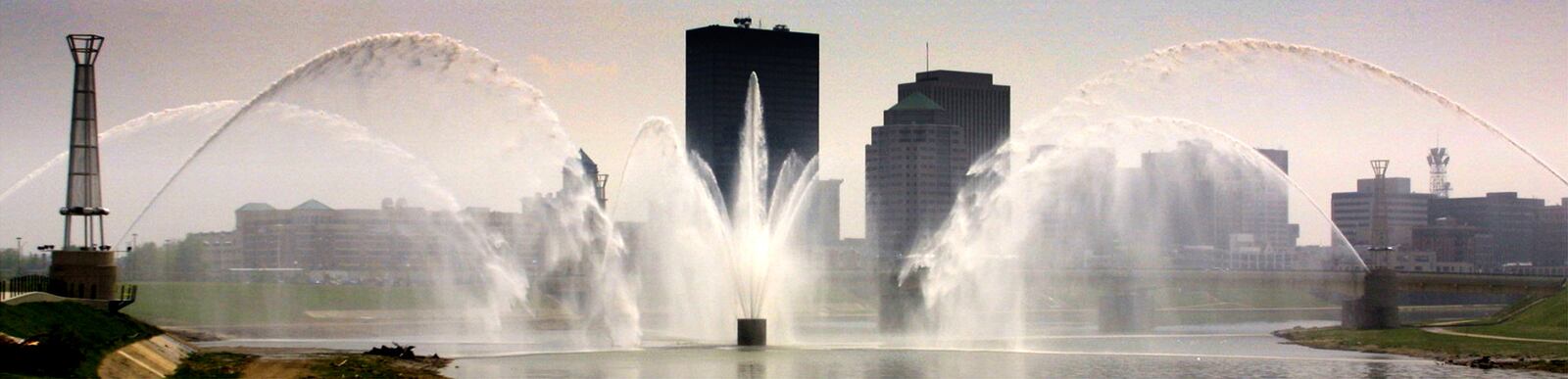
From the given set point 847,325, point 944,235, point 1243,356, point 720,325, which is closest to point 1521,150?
point 1243,356

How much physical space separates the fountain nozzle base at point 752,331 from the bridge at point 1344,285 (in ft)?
211

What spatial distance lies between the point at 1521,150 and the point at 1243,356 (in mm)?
20208

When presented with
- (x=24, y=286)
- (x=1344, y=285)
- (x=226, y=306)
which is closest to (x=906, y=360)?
(x=24, y=286)

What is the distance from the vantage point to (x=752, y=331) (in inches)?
4139

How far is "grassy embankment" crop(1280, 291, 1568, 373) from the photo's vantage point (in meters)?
107

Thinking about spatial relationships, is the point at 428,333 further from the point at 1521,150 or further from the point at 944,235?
the point at 1521,150

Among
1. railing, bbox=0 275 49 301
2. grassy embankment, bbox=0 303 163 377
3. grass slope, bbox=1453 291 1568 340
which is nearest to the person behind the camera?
grassy embankment, bbox=0 303 163 377

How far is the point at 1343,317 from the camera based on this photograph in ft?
530

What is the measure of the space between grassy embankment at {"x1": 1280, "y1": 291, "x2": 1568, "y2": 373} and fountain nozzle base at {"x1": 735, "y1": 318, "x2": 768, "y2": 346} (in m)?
38.6

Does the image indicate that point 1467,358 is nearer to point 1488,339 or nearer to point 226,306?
point 1488,339

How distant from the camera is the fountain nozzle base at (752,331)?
105000 mm

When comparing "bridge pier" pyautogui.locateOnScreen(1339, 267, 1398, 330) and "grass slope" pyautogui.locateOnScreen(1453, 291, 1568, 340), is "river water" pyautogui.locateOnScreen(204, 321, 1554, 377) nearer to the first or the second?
"grass slope" pyautogui.locateOnScreen(1453, 291, 1568, 340)

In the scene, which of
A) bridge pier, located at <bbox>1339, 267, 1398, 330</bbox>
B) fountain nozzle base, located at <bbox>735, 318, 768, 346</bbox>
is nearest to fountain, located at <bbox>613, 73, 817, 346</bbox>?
fountain nozzle base, located at <bbox>735, 318, 768, 346</bbox>

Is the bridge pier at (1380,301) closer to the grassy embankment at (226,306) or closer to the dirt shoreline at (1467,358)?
the dirt shoreline at (1467,358)
